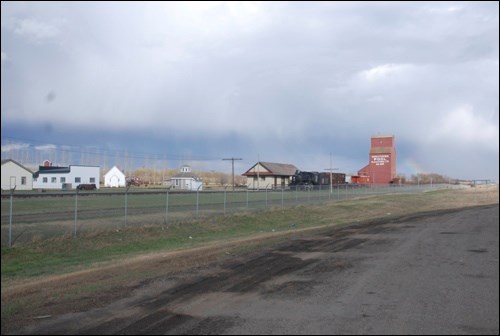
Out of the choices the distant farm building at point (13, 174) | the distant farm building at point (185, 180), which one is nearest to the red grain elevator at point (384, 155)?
the distant farm building at point (185, 180)

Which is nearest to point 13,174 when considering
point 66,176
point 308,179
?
point 66,176

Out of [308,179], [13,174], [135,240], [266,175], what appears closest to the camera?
[13,174]

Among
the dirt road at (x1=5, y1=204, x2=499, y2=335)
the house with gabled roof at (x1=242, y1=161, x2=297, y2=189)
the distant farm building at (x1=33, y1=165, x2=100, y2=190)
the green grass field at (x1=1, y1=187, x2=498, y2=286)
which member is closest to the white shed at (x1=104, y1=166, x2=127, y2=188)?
the distant farm building at (x1=33, y1=165, x2=100, y2=190)

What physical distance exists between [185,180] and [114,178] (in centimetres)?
1062

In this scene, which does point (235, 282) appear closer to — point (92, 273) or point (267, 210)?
point (92, 273)

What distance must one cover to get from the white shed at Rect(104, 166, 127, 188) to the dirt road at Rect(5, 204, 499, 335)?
13.8 feet

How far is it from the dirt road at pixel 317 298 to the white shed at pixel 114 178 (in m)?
4.22

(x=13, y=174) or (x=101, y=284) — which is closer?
(x=13, y=174)

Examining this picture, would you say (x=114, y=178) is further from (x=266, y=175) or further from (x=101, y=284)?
(x=266, y=175)

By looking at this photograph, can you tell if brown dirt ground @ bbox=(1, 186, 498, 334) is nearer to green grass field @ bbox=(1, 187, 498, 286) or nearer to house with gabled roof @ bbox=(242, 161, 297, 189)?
green grass field @ bbox=(1, 187, 498, 286)

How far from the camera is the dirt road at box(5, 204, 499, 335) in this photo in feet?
20.7

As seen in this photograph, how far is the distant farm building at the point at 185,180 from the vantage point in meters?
22.9

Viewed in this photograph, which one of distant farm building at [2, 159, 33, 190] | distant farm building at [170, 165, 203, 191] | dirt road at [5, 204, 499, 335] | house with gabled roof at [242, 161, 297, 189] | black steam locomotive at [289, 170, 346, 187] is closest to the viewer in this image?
distant farm building at [2, 159, 33, 190]

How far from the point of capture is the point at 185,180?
24734mm
